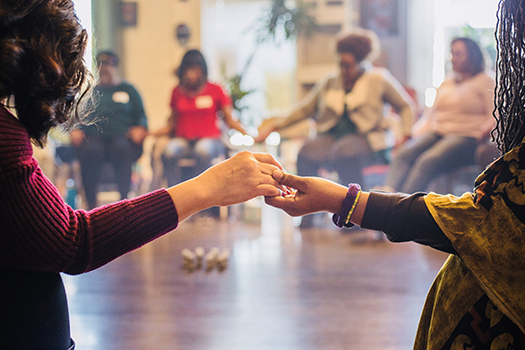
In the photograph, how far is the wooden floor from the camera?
1347 mm

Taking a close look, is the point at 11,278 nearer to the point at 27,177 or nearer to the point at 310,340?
the point at 27,177

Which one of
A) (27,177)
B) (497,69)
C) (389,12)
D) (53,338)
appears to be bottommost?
(53,338)

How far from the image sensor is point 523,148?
73 cm

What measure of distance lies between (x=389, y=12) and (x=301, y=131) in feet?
10.5

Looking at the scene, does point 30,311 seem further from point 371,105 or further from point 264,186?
point 371,105

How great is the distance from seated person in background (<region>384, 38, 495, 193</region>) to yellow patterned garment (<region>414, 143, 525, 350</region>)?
229 centimetres

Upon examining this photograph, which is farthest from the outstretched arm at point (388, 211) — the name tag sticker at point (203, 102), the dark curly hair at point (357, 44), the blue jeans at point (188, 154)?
the name tag sticker at point (203, 102)

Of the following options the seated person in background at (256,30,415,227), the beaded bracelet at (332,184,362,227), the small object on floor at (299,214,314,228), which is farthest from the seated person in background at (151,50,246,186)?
the beaded bracelet at (332,184,362,227)

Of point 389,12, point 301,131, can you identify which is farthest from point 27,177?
point 389,12

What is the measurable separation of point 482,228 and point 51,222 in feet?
2.16

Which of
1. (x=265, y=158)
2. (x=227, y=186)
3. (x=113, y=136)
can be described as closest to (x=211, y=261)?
(x=265, y=158)

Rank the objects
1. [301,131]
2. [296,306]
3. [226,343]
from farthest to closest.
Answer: [301,131], [296,306], [226,343]

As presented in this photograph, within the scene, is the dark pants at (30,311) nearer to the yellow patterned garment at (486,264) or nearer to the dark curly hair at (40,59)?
the dark curly hair at (40,59)

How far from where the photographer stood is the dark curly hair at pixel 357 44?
3209 mm
